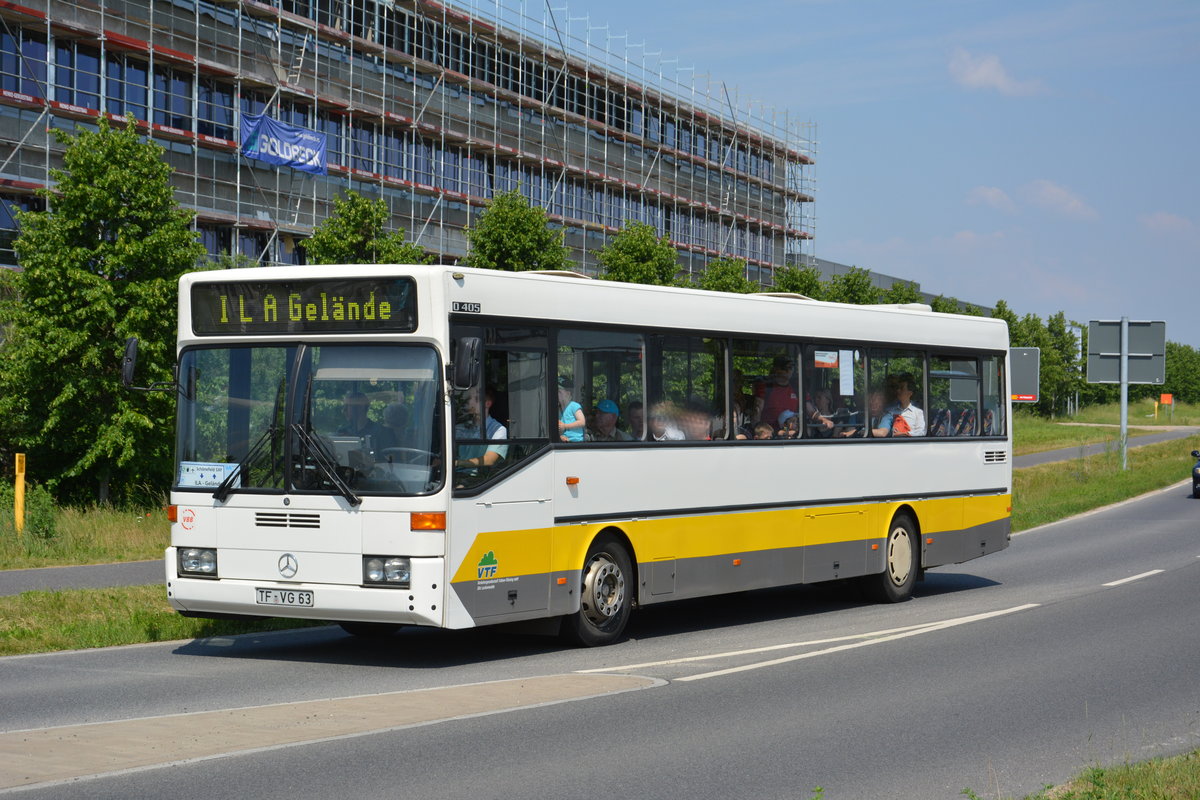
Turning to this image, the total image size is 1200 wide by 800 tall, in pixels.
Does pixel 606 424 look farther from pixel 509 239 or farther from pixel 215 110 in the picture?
pixel 215 110

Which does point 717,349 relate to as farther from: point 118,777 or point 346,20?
point 346,20

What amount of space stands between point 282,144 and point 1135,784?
41112 millimetres

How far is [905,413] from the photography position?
1650cm

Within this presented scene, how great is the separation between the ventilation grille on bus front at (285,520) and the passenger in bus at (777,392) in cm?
514

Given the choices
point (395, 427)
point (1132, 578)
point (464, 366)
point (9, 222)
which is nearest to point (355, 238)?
point (9, 222)

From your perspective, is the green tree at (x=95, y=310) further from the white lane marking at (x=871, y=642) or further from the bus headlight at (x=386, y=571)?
the bus headlight at (x=386, y=571)

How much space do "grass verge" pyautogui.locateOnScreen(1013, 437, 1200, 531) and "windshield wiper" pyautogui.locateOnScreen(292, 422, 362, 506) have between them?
2029cm

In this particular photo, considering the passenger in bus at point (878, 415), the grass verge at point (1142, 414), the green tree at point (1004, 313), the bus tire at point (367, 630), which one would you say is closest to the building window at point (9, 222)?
the bus tire at point (367, 630)

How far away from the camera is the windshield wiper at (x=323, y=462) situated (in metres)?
10.7

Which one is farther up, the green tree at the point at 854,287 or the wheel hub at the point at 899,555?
the green tree at the point at 854,287

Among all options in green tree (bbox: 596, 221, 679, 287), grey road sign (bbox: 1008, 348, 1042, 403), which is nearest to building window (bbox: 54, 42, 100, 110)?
green tree (bbox: 596, 221, 679, 287)

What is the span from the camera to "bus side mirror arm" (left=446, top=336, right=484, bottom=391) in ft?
34.5

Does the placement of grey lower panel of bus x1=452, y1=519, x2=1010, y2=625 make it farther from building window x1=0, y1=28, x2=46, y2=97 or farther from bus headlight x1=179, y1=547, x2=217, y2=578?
building window x1=0, y1=28, x2=46, y2=97

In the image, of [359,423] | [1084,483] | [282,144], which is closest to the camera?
[359,423]
